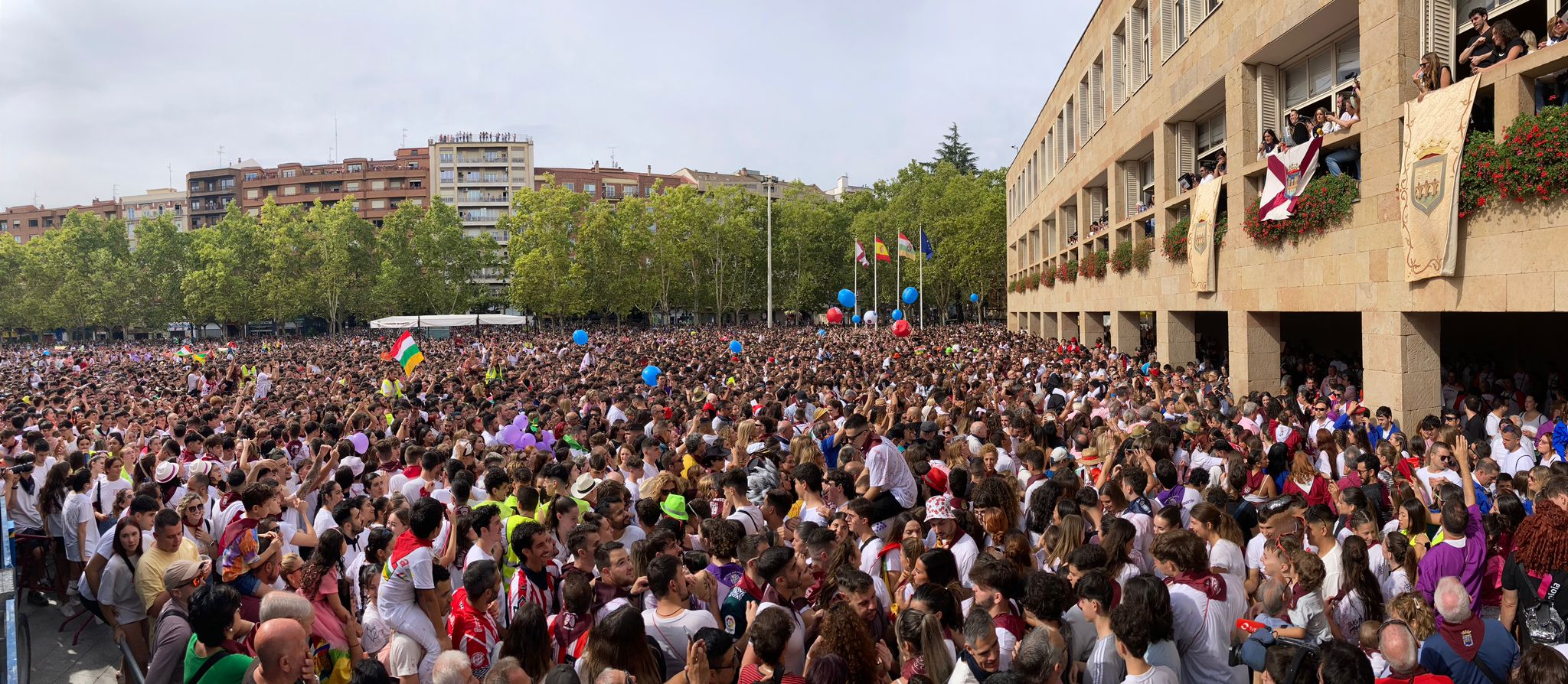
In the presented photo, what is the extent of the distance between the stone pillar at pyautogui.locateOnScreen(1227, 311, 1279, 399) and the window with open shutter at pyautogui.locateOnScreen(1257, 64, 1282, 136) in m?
3.03

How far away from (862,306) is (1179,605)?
6823 centimetres

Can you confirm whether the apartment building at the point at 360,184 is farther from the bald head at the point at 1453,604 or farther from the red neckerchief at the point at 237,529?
the bald head at the point at 1453,604

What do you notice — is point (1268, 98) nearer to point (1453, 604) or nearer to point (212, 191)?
point (1453, 604)

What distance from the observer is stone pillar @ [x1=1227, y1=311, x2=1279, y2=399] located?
14672 mm

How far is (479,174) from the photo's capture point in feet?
294

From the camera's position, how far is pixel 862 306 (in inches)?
2837

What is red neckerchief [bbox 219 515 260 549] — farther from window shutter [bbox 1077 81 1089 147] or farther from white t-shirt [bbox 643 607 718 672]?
window shutter [bbox 1077 81 1089 147]

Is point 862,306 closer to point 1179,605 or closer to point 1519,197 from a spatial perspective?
point 1519,197

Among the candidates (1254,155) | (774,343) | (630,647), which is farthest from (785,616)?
(774,343)

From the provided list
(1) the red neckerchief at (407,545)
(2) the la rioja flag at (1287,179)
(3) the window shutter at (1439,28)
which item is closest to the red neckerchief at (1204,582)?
(1) the red neckerchief at (407,545)

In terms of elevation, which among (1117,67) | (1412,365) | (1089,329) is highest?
(1117,67)

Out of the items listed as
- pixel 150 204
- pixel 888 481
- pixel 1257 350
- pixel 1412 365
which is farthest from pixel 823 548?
pixel 150 204

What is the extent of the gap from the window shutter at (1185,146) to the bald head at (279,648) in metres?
18.2

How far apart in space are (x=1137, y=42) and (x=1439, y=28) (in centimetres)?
1016
